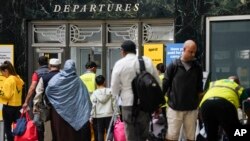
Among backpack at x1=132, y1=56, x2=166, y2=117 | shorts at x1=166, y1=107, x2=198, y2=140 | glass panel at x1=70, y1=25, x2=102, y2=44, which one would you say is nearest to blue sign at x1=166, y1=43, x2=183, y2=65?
glass panel at x1=70, y1=25, x2=102, y2=44

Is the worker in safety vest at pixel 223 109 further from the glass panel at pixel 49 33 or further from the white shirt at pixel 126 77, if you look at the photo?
the glass panel at pixel 49 33

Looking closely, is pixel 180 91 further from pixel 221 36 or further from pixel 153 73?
pixel 221 36

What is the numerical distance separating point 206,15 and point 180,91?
5.58m

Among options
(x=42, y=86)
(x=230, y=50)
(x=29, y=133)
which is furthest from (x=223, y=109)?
(x=230, y=50)

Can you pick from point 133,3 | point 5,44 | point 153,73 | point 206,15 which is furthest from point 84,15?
point 153,73

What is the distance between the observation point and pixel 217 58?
13984 millimetres

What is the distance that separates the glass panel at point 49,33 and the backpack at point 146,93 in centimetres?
714

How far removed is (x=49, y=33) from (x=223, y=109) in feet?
28.4

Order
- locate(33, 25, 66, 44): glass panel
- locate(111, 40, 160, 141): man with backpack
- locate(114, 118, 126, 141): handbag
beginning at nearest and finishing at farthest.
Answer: locate(111, 40, 160, 141): man with backpack, locate(114, 118, 126, 141): handbag, locate(33, 25, 66, 44): glass panel

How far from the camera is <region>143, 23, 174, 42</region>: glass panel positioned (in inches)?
576

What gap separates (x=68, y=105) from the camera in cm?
1037

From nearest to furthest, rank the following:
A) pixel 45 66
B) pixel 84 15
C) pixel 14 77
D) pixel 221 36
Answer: pixel 45 66, pixel 14 77, pixel 221 36, pixel 84 15

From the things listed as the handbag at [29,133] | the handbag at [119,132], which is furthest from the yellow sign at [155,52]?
the handbag at [29,133]

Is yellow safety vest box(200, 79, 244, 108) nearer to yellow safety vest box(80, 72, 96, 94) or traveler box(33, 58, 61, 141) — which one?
traveler box(33, 58, 61, 141)
